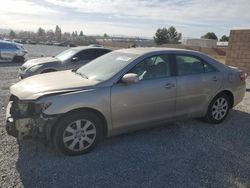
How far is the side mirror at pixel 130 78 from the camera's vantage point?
4.04 m

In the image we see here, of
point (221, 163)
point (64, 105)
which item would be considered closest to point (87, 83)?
point (64, 105)

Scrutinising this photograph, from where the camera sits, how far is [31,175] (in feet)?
11.0

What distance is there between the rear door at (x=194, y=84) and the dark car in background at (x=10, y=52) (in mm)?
13156

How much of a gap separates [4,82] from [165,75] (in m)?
6.66

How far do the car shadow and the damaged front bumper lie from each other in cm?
37

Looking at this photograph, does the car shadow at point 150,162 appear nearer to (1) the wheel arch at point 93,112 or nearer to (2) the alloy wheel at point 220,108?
(1) the wheel arch at point 93,112

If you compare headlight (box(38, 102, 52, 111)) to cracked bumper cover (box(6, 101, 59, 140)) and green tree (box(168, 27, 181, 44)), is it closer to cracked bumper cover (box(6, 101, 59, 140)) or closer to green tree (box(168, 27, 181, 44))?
cracked bumper cover (box(6, 101, 59, 140))

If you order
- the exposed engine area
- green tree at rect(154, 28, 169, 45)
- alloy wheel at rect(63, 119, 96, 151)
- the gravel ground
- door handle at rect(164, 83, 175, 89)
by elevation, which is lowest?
the gravel ground

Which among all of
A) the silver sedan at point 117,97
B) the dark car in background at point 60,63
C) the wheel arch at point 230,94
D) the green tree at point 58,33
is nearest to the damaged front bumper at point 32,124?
the silver sedan at point 117,97

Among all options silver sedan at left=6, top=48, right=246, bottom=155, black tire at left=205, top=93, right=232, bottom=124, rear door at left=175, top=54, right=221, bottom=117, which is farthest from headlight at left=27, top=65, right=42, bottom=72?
black tire at left=205, top=93, right=232, bottom=124

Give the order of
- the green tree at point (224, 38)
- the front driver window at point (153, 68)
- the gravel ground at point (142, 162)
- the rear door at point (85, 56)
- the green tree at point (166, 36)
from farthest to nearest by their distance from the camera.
Result: the green tree at point (224, 38)
the green tree at point (166, 36)
the rear door at point (85, 56)
the front driver window at point (153, 68)
the gravel ground at point (142, 162)

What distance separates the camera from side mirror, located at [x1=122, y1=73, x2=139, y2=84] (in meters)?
4.04

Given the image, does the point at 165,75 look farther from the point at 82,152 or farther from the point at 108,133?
the point at 82,152

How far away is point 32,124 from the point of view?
369 centimetres
